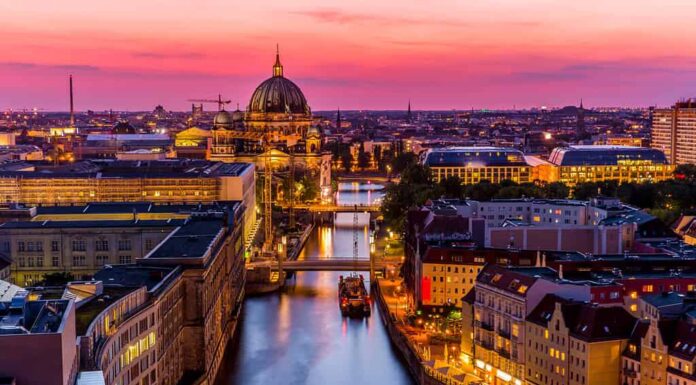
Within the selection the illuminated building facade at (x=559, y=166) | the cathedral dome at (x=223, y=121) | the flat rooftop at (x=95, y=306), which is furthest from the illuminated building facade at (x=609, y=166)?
the flat rooftop at (x=95, y=306)

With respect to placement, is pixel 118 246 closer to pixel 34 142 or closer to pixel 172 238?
pixel 172 238

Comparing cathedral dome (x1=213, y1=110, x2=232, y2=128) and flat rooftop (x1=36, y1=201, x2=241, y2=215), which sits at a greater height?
cathedral dome (x1=213, y1=110, x2=232, y2=128)

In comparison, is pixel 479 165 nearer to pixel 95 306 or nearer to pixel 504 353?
pixel 504 353

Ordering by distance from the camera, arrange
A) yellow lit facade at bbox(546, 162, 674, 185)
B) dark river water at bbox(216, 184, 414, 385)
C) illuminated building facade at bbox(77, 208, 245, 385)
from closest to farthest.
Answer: illuminated building facade at bbox(77, 208, 245, 385) → dark river water at bbox(216, 184, 414, 385) → yellow lit facade at bbox(546, 162, 674, 185)

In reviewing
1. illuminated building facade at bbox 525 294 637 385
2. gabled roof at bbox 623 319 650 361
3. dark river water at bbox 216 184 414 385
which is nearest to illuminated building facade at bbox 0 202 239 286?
dark river water at bbox 216 184 414 385

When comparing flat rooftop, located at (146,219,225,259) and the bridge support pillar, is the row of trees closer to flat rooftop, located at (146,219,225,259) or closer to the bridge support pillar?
the bridge support pillar

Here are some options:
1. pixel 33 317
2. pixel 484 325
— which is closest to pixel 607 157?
pixel 484 325

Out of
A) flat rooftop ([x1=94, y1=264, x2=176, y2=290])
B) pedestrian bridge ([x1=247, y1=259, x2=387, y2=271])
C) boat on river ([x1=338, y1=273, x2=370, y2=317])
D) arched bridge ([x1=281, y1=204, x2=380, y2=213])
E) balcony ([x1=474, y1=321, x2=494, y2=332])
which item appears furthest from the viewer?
arched bridge ([x1=281, y1=204, x2=380, y2=213])
